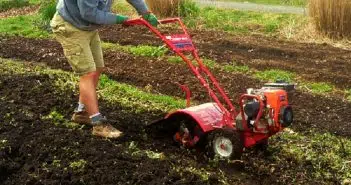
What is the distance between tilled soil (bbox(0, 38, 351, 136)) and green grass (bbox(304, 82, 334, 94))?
37 centimetres

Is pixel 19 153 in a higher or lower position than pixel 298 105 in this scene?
higher

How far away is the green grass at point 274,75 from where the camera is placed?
8375mm

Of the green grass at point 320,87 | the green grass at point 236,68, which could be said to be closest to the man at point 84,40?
the green grass at point 320,87

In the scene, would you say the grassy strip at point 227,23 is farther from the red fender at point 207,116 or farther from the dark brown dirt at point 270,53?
the red fender at point 207,116

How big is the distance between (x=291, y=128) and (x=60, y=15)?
8.65ft

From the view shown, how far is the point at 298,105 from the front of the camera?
7.13 metres

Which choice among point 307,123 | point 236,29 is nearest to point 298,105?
point 307,123

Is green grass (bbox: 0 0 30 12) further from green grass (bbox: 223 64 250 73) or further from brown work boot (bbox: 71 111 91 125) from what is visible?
brown work boot (bbox: 71 111 91 125)

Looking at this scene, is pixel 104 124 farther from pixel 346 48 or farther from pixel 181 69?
pixel 346 48

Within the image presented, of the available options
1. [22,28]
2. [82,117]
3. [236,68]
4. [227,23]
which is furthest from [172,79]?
[22,28]

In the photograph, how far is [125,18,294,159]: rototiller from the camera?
4.85 m

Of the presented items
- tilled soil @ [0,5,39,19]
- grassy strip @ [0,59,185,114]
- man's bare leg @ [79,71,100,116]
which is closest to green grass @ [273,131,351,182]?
grassy strip @ [0,59,185,114]

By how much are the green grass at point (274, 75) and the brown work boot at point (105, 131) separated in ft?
10.9

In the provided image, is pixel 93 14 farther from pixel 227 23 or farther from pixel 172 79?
pixel 227 23
